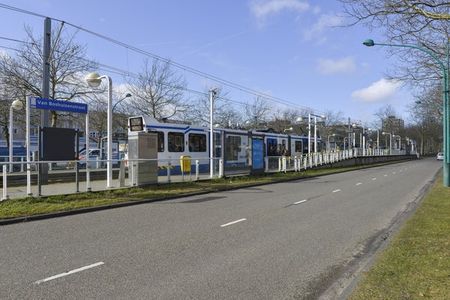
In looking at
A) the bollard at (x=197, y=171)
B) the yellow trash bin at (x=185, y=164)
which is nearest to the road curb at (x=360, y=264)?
the yellow trash bin at (x=185, y=164)

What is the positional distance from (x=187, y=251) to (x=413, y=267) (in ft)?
11.9

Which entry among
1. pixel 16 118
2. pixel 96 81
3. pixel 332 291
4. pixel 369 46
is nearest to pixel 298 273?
pixel 332 291

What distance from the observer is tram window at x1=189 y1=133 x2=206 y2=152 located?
2798 centimetres

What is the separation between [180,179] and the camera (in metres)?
20.9

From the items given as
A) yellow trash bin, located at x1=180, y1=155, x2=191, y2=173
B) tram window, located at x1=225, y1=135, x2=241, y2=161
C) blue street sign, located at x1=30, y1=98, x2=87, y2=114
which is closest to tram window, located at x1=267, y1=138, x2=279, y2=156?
tram window, located at x1=225, y1=135, x2=241, y2=161

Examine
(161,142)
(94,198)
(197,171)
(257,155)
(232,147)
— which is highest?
(161,142)

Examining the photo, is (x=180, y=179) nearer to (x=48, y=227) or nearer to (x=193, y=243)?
(x=48, y=227)

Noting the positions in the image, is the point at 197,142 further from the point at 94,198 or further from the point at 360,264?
the point at 360,264

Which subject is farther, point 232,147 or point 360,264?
point 232,147

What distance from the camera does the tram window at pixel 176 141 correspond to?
26.3 metres

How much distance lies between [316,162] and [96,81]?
88.0 ft

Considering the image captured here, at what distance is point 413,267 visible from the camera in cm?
637

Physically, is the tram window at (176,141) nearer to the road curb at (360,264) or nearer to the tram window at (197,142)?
the tram window at (197,142)

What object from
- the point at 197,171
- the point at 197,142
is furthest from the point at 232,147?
the point at 197,171
